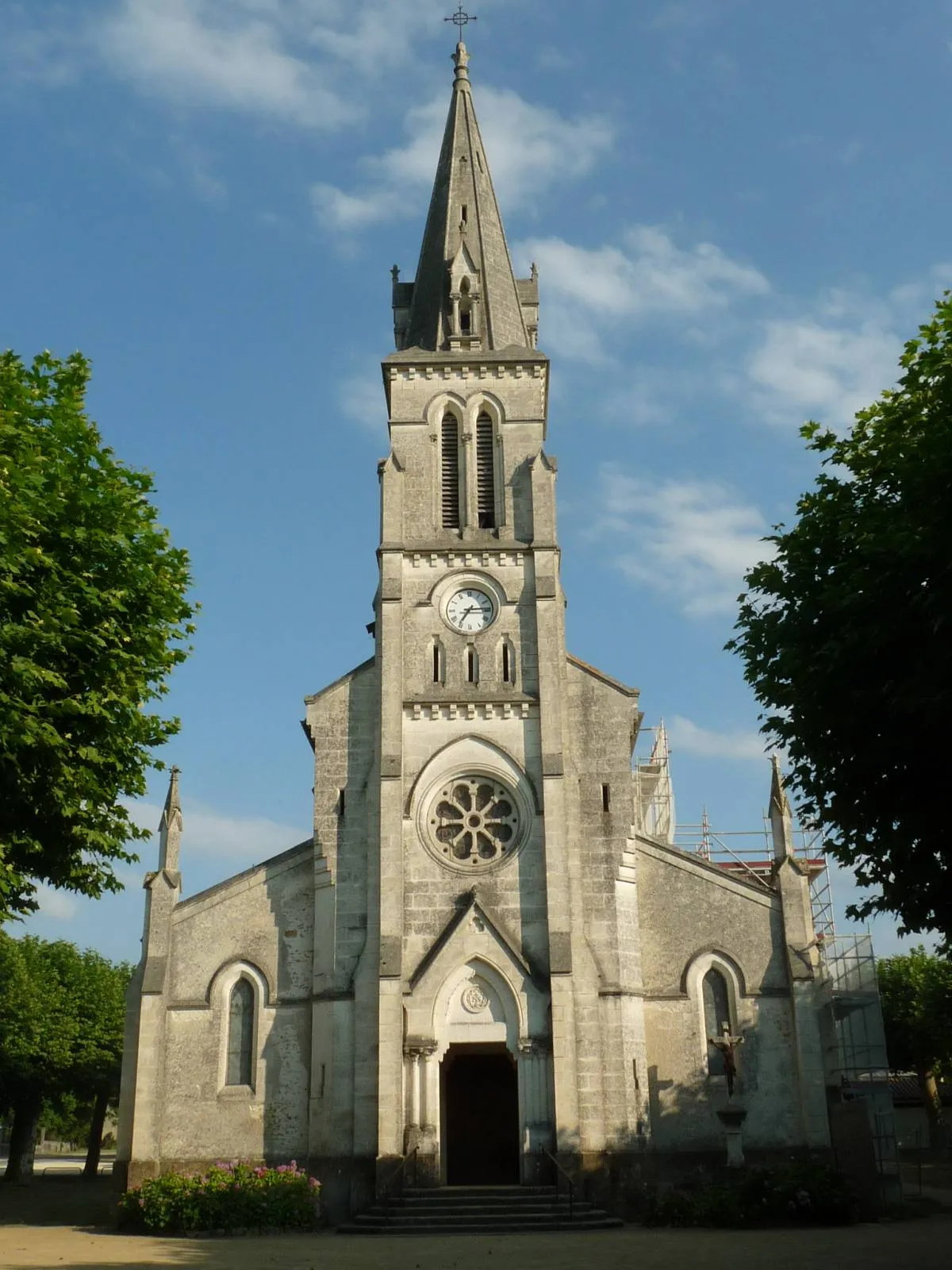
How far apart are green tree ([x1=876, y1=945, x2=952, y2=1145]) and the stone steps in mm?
23967

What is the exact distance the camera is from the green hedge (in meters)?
23.5

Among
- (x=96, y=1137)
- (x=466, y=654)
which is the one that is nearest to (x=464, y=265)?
(x=466, y=654)

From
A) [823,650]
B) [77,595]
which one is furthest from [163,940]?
[823,650]

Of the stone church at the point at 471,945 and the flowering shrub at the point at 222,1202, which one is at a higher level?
the stone church at the point at 471,945

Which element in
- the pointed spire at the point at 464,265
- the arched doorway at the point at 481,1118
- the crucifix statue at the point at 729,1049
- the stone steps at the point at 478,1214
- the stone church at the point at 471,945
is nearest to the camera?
the stone steps at the point at 478,1214

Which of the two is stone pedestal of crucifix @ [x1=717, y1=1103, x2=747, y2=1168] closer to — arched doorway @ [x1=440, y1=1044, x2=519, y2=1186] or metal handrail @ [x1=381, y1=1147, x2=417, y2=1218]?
arched doorway @ [x1=440, y1=1044, x2=519, y2=1186]

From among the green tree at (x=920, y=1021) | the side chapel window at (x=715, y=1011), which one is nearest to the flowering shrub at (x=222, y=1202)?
the side chapel window at (x=715, y=1011)

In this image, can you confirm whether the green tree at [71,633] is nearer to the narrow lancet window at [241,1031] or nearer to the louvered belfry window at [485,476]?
the narrow lancet window at [241,1031]

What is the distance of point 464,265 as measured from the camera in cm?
3641

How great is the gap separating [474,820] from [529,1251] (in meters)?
11.4

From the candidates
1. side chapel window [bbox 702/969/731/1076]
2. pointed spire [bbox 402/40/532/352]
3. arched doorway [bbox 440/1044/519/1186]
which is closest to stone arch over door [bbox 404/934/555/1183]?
arched doorway [bbox 440/1044/519/1186]

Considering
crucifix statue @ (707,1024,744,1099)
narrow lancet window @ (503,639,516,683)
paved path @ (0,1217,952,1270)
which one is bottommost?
paved path @ (0,1217,952,1270)

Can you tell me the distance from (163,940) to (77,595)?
15.0 meters

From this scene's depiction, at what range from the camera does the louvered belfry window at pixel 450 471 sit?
34.1 m
